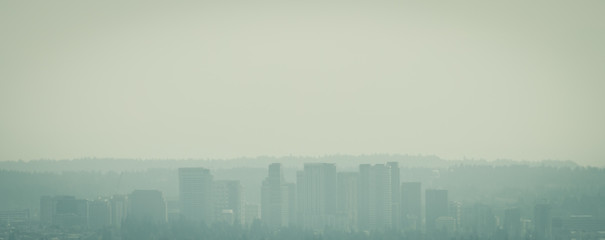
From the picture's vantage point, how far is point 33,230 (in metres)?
44.5

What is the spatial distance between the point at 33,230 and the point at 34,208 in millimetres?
17700

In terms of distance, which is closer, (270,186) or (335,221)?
(335,221)

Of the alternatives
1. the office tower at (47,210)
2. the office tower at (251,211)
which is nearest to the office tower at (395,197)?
the office tower at (251,211)

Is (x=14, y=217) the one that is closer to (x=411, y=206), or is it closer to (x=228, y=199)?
(x=228, y=199)

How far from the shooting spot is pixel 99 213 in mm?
53625

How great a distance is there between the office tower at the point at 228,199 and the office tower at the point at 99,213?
5.15 meters

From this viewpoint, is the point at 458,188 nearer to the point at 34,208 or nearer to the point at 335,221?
the point at 335,221

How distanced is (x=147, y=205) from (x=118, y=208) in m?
1.60

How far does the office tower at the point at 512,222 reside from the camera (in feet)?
150

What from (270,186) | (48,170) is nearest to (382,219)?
(270,186)

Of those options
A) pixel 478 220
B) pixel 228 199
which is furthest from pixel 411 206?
pixel 228 199

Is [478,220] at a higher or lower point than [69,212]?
lower

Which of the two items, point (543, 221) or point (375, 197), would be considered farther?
point (375, 197)

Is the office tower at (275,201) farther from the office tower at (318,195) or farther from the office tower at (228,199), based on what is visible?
the office tower at (228,199)
